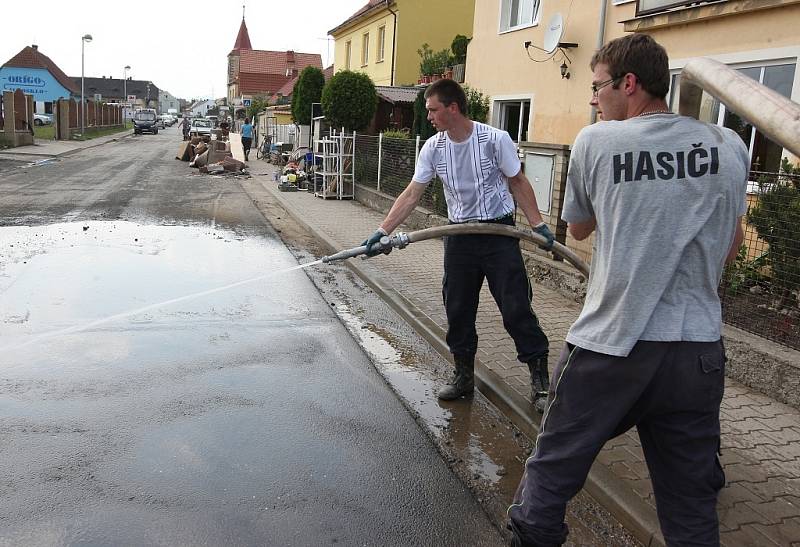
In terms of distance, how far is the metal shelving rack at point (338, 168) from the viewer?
661 inches

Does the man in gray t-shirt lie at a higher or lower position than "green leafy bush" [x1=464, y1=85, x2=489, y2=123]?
lower

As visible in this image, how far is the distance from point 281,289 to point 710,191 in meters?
6.10

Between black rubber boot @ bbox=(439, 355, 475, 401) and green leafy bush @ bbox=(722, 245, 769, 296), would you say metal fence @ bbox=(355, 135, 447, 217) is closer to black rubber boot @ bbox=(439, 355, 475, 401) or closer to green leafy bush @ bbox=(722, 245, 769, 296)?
green leafy bush @ bbox=(722, 245, 769, 296)

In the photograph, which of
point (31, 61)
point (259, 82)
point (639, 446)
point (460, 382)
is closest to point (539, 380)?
point (460, 382)

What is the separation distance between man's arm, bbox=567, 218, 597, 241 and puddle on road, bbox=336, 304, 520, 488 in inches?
64.5

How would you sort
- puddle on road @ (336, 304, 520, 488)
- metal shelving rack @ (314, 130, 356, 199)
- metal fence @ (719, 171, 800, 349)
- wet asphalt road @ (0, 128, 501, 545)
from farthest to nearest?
metal shelving rack @ (314, 130, 356, 199), metal fence @ (719, 171, 800, 349), puddle on road @ (336, 304, 520, 488), wet asphalt road @ (0, 128, 501, 545)

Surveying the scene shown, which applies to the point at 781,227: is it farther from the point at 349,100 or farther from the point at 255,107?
the point at 255,107

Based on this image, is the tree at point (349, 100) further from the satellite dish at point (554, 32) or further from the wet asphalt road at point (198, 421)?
the wet asphalt road at point (198, 421)

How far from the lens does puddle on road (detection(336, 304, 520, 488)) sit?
3.86 meters

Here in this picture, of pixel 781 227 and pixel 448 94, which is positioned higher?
pixel 448 94

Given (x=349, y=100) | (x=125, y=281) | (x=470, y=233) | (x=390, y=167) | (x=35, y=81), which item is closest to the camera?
(x=470, y=233)

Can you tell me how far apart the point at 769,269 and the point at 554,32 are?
27.0 ft

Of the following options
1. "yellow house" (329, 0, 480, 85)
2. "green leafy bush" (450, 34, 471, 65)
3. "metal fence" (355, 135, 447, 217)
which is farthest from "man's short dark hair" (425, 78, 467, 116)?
"yellow house" (329, 0, 480, 85)

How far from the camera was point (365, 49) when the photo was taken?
31.3 metres
